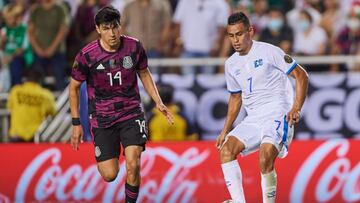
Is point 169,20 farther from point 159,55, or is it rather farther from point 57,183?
point 57,183

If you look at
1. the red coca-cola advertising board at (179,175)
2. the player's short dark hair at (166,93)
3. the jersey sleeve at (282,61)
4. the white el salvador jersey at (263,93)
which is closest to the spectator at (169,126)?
the player's short dark hair at (166,93)

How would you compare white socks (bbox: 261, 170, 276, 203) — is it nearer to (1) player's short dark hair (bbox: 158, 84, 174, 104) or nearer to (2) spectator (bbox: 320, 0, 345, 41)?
(1) player's short dark hair (bbox: 158, 84, 174, 104)

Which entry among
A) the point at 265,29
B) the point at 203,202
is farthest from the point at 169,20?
the point at 203,202

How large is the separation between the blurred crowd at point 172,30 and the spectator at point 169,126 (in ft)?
2.57

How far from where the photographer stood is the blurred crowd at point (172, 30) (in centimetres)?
1909

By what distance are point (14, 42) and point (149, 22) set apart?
7.92ft

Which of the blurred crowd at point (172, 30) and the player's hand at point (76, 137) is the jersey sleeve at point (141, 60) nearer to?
the player's hand at point (76, 137)

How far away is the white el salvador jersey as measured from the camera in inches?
499

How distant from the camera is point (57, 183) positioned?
16703 millimetres

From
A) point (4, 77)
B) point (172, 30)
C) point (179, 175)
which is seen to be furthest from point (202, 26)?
point (4, 77)

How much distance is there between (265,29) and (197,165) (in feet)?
11.7

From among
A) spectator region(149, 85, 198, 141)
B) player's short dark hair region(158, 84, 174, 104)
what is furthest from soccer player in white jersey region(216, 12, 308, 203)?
player's short dark hair region(158, 84, 174, 104)

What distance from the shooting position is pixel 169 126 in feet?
59.4

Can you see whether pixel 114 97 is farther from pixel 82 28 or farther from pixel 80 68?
pixel 82 28
